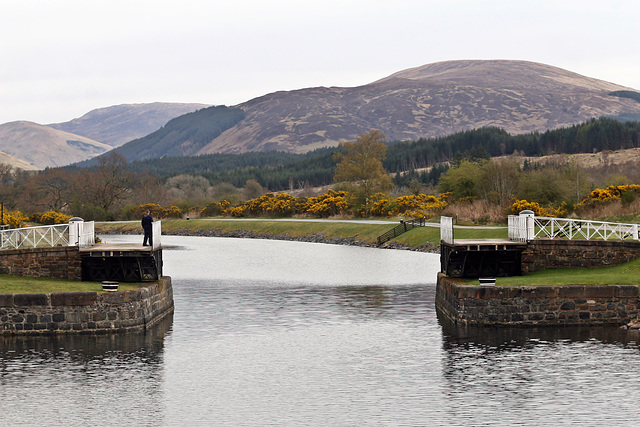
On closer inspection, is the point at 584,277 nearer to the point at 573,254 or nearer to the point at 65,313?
the point at 573,254

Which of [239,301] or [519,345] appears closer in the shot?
[519,345]

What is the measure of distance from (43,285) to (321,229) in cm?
6843

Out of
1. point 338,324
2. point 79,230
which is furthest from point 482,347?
point 79,230

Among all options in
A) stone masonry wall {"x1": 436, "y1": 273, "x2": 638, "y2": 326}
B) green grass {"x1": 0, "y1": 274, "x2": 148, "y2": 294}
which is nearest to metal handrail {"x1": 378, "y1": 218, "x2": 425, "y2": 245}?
green grass {"x1": 0, "y1": 274, "x2": 148, "y2": 294}

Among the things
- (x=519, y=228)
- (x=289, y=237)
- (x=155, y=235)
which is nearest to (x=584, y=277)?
(x=519, y=228)

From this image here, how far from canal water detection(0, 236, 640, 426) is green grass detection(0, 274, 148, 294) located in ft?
7.74

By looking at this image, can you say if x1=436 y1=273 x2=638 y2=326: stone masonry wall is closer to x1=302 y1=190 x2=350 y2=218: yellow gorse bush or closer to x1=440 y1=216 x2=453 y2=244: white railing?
x1=440 y1=216 x2=453 y2=244: white railing

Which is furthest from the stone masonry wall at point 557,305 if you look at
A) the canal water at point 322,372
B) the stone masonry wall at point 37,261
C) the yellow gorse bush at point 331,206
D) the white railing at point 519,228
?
the yellow gorse bush at point 331,206

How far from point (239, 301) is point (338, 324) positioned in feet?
30.7

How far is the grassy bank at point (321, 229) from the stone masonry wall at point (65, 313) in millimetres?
35390

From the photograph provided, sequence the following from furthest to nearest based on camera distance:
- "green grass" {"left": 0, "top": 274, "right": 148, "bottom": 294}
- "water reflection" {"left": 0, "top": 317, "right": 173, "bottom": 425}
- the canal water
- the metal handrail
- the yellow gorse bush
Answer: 1. the yellow gorse bush
2. the metal handrail
3. "green grass" {"left": 0, "top": 274, "right": 148, "bottom": 294}
4. "water reflection" {"left": 0, "top": 317, "right": 173, "bottom": 425}
5. the canal water

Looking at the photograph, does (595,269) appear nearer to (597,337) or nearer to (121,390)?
(597,337)

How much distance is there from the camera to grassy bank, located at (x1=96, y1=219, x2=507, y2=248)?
68.0m

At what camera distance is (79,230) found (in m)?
36.2
